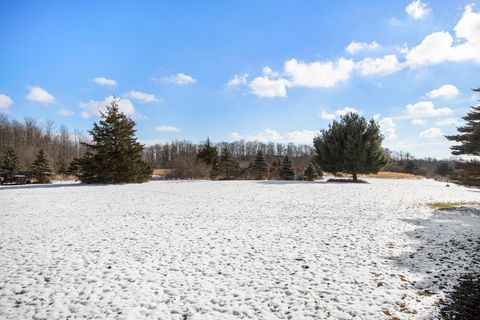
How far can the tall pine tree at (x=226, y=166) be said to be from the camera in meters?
47.1

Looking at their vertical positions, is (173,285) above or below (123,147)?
below

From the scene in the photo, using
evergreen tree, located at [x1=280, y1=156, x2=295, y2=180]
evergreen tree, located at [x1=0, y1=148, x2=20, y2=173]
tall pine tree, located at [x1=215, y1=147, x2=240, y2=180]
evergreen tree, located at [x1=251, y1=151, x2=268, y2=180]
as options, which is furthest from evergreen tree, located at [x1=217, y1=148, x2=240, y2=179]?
evergreen tree, located at [x1=0, y1=148, x2=20, y2=173]

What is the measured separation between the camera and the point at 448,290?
22.3ft

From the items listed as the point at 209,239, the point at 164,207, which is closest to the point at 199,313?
the point at 209,239

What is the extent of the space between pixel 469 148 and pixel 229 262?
16.3 meters

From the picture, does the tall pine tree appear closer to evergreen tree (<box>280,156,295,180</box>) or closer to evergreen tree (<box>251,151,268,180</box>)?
evergreen tree (<box>251,151,268,180</box>)

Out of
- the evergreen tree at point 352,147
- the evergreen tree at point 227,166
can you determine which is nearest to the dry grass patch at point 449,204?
the evergreen tree at point 352,147

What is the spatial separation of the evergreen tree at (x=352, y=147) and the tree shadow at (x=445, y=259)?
19.1m

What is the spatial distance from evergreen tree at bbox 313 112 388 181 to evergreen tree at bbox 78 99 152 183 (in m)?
21.2

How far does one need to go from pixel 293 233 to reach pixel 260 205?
598 centimetres

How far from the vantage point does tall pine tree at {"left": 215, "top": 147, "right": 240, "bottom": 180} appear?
155 feet

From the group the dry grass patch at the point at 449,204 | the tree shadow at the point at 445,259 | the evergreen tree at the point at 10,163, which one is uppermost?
the evergreen tree at the point at 10,163

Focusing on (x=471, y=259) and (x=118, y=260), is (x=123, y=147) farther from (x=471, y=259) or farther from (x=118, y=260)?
(x=471, y=259)

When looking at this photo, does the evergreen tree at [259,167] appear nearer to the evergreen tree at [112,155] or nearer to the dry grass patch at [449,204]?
the evergreen tree at [112,155]
